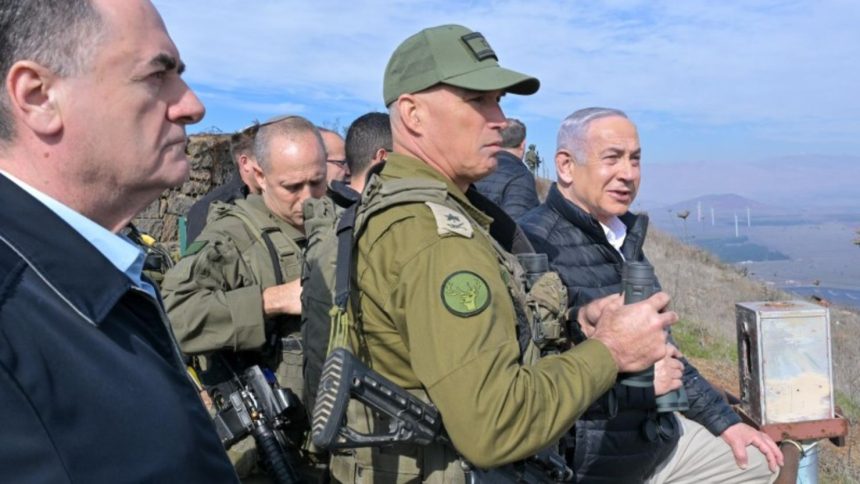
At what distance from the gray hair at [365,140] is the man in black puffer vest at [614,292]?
1.32m

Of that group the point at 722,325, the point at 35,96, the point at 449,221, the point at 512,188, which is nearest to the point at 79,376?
the point at 35,96

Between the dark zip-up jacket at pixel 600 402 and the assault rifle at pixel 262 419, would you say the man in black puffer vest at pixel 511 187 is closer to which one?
the dark zip-up jacket at pixel 600 402

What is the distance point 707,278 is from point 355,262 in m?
17.4

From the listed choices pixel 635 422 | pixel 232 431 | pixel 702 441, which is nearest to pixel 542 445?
pixel 635 422

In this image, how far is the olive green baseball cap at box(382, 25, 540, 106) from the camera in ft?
7.00

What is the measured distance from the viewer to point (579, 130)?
3.45 metres

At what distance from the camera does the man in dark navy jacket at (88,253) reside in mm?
1007

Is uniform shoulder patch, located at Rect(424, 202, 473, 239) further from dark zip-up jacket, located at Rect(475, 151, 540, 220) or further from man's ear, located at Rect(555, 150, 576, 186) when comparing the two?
dark zip-up jacket, located at Rect(475, 151, 540, 220)

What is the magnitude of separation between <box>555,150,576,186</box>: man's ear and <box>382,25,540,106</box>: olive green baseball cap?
1239mm

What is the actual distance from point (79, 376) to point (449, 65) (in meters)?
1.44

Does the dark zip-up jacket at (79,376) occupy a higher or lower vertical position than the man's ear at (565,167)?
lower

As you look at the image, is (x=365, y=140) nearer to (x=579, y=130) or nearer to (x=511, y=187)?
(x=511, y=187)

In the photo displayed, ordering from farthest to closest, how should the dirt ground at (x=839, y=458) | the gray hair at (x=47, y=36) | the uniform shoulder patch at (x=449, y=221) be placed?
the dirt ground at (x=839, y=458) → the uniform shoulder patch at (x=449, y=221) → the gray hair at (x=47, y=36)

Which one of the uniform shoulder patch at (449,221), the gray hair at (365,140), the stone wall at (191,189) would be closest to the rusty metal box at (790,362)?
the uniform shoulder patch at (449,221)
